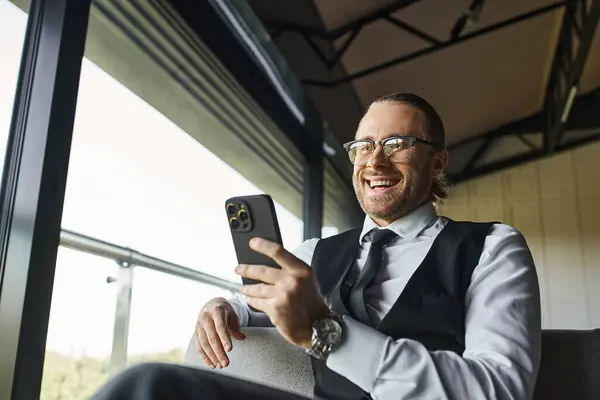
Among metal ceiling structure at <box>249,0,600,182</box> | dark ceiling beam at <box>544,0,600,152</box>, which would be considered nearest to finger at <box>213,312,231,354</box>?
metal ceiling structure at <box>249,0,600,182</box>

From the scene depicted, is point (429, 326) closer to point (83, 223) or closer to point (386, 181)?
point (386, 181)

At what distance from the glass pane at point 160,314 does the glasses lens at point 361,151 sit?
90 cm

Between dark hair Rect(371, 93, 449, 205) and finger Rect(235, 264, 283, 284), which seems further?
dark hair Rect(371, 93, 449, 205)

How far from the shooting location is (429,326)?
107cm

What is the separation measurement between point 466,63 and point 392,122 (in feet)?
11.8

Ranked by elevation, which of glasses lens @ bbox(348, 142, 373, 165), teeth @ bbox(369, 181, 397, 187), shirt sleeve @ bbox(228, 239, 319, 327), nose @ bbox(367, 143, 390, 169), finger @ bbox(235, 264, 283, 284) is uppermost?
glasses lens @ bbox(348, 142, 373, 165)

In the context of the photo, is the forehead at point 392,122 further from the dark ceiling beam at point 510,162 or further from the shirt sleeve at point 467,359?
the dark ceiling beam at point 510,162

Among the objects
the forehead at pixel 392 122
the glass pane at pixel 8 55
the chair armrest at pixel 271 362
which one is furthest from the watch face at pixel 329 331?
the glass pane at pixel 8 55

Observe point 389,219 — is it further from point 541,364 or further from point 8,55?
point 8,55

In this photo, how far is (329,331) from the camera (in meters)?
0.93

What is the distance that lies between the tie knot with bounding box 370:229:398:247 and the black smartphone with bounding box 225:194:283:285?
15.2 inches

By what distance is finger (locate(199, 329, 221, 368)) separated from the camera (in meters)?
1.18

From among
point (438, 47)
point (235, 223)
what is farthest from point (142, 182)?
point (438, 47)

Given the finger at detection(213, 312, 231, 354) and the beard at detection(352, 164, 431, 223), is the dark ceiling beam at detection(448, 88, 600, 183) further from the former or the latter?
the finger at detection(213, 312, 231, 354)
